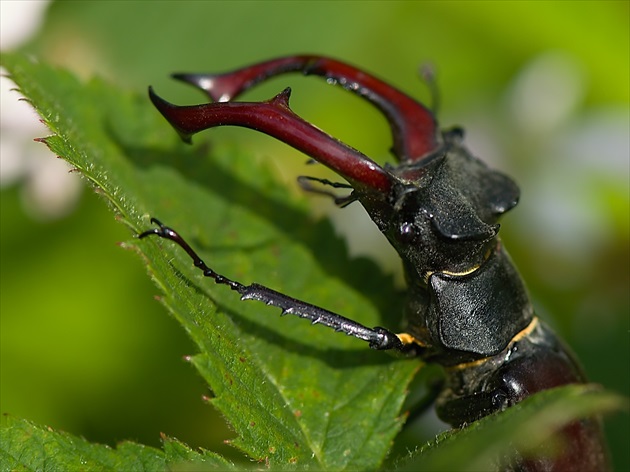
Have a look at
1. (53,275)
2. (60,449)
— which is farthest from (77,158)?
(53,275)

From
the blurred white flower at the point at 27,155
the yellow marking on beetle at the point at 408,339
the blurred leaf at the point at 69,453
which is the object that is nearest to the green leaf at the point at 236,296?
the blurred leaf at the point at 69,453

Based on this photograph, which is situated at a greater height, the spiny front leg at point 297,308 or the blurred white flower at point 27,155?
the blurred white flower at point 27,155

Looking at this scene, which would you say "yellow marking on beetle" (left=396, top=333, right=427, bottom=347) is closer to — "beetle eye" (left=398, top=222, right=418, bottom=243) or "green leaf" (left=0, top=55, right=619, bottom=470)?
"green leaf" (left=0, top=55, right=619, bottom=470)

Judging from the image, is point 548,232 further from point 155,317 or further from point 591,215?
point 155,317

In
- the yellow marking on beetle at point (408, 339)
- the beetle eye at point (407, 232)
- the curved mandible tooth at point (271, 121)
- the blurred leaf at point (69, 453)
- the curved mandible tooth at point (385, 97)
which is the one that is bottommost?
the blurred leaf at point (69, 453)

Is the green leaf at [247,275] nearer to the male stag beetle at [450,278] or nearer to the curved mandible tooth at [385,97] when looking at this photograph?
the male stag beetle at [450,278]

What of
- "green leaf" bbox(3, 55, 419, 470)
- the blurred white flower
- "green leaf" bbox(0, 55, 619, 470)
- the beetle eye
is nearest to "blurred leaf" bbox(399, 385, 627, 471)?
"green leaf" bbox(0, 55, 619, 470)

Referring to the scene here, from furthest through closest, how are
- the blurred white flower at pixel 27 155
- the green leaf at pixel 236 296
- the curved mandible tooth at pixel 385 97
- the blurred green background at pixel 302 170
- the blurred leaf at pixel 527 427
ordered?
the blurred white flower at pixel 27 155
the blurred green background at pixel 302 170
the curved mandible tooth at pixel 385 97
the green leaf at pixel 236 296
the blurred leaf at pixel 527 427
